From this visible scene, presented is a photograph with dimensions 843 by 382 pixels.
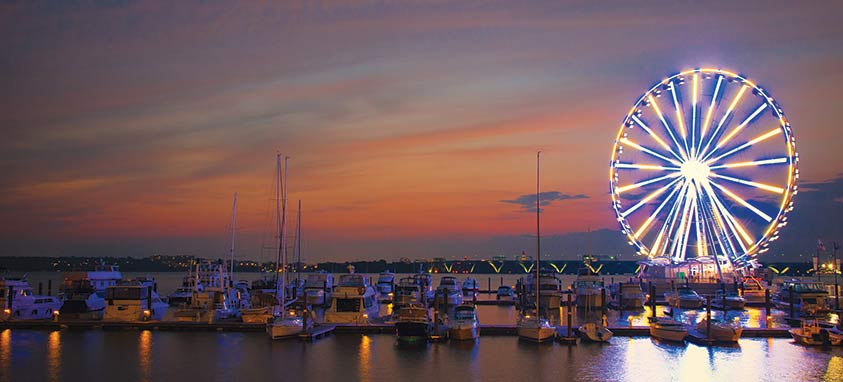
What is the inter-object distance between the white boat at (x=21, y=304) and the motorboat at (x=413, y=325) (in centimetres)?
2245

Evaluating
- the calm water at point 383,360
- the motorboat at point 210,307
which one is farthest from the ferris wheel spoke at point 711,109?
the motorboat at point 210,307

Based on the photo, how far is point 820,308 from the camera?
2251 inches

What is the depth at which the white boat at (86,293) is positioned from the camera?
5081 cm

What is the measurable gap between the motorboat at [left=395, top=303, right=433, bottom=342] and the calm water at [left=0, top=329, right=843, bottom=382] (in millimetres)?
940

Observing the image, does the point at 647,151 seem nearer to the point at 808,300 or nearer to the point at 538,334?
the point at 808,300

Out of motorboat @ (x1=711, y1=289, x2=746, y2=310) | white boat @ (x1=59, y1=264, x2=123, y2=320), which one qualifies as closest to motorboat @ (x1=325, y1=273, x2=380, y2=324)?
white boat @ (x1=59, y1=264, x2=123, y2=320)

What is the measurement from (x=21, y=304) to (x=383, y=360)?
91.1 ft

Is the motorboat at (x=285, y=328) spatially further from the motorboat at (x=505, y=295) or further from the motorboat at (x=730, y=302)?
the motorboat at (x=730, y=302)

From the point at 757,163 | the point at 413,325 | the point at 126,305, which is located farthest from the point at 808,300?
the point at 126,305

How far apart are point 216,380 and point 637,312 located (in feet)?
121

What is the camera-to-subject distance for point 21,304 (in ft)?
166

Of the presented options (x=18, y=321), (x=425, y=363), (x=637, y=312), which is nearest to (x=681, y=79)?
(x=637, y=312)

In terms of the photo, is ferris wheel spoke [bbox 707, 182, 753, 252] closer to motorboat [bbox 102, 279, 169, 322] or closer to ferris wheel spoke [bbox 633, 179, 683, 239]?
ferris wheel spoke [bbox 633, 179, 683, 239]

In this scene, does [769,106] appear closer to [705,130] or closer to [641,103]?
[705,130]
